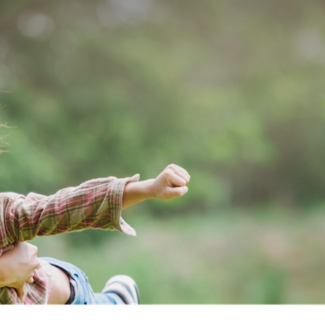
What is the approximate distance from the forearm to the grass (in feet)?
3.00

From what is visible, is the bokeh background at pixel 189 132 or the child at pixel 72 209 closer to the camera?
the child at pixel 72 209

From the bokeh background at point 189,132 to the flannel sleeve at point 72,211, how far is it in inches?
36.5

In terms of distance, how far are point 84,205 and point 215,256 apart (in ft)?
3.60

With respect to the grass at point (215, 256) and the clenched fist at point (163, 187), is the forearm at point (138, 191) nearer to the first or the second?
the clenched fist at point (163, 187)

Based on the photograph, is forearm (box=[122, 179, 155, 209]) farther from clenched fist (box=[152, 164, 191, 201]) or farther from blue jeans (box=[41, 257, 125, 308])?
blue jeans (box=[41, 257, 125, 308])

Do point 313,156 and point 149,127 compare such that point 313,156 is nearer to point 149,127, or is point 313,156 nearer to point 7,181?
point 149,127

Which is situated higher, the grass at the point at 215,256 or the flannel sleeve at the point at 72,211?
the flannel sleeve at the point at 72,211

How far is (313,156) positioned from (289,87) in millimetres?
396

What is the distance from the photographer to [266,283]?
4.52 feet

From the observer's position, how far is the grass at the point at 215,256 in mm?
1302

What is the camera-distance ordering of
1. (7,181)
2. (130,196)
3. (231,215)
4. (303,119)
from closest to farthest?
(130,196), (7,181), (231,215), (303,119)

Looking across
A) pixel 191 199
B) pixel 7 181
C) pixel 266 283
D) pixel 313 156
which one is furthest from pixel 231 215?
pixel 7 181

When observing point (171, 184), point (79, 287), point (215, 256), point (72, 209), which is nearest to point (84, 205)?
point (72, 209)

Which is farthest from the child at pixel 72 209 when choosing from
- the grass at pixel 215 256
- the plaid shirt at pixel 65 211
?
the grass at pixel 215 256
